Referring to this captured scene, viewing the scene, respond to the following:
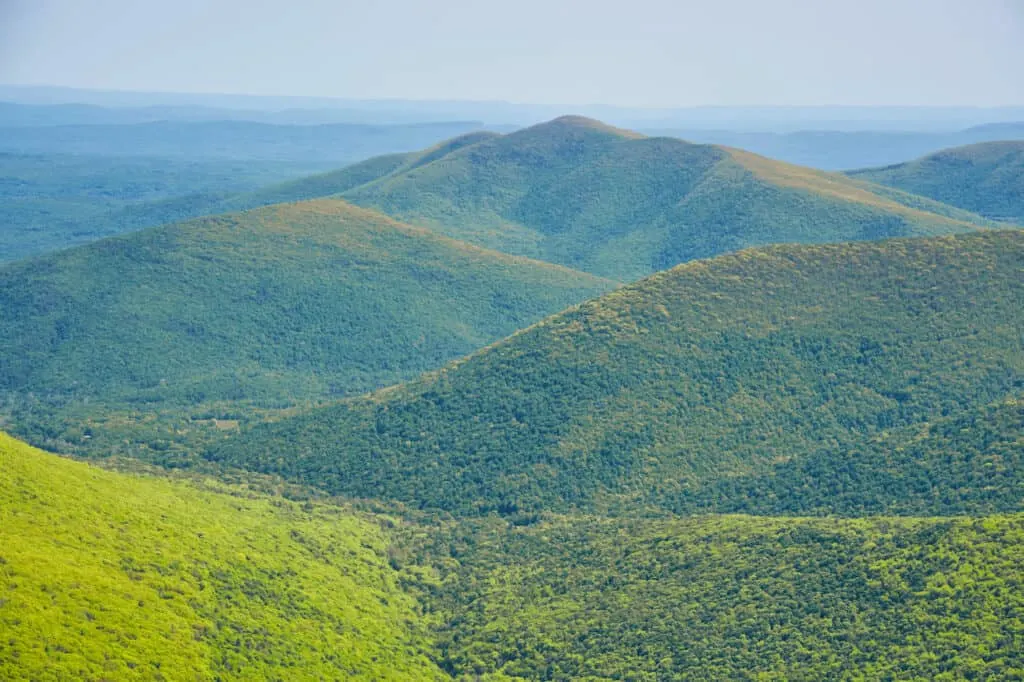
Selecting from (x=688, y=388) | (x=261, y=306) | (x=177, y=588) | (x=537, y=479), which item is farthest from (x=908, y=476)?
(x=261, y=306)

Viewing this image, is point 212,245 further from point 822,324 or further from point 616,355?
point 822,324

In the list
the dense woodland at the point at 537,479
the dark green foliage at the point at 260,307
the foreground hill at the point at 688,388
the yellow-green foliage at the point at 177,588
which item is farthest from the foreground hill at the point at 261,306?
the yellow-green foliage at the point at 177,588

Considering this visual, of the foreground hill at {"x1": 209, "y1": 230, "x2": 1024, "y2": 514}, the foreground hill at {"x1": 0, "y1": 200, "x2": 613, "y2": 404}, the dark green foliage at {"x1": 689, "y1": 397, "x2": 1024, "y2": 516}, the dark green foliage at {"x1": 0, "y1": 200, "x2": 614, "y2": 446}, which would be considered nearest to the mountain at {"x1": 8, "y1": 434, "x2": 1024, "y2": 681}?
the dark green foliage at {"x1": 689, "y1": 397, "x2": 1024, "y2": 516}

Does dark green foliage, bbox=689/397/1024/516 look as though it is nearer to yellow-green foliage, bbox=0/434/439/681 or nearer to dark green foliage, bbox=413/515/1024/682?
dark green foliage, bbox=413/515/1024/682

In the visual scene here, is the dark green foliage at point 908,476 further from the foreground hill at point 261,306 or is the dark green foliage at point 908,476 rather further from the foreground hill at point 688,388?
the foreground hill at point 261,306

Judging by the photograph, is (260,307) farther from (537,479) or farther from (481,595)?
(481,595)

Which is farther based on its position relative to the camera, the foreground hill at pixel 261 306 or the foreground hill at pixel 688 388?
the foreground hill at pixel 261 306
